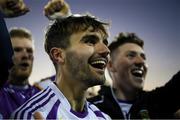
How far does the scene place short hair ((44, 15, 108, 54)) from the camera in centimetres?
128

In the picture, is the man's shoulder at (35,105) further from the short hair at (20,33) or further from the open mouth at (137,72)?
the open mouth at (137,72)

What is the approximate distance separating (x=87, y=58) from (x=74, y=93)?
13 centimetres

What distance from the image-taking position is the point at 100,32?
1279mm

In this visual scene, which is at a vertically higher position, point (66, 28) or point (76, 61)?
point (66, 28)

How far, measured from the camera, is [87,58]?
1.23 meters

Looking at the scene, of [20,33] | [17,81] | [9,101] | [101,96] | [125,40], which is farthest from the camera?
[125,40]

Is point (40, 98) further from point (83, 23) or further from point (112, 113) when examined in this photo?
point (112, 113)

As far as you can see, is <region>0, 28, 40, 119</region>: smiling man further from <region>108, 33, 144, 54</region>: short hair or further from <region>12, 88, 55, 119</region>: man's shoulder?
<region>108, 33, 144, 54</region>: short hair

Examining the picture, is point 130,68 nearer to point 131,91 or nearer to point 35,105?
point 131,91

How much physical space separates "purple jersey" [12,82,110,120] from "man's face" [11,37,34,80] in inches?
13.9

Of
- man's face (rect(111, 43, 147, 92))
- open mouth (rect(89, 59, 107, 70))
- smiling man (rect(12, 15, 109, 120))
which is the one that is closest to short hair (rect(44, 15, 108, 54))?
smiling man (rect(12, 15, 109, 120))

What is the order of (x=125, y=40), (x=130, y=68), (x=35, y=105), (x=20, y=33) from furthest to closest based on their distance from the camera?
1. (x=125, y=40)
2. (x=130, y=68)
3. (x=20, y=33)
4. (x=35, y=105)

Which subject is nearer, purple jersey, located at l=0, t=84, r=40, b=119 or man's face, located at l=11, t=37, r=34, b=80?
purple jersey, located at l=0, t=84, r=40, b=119

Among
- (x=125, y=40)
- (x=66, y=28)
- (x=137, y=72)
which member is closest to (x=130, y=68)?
(x=137, y=72)
